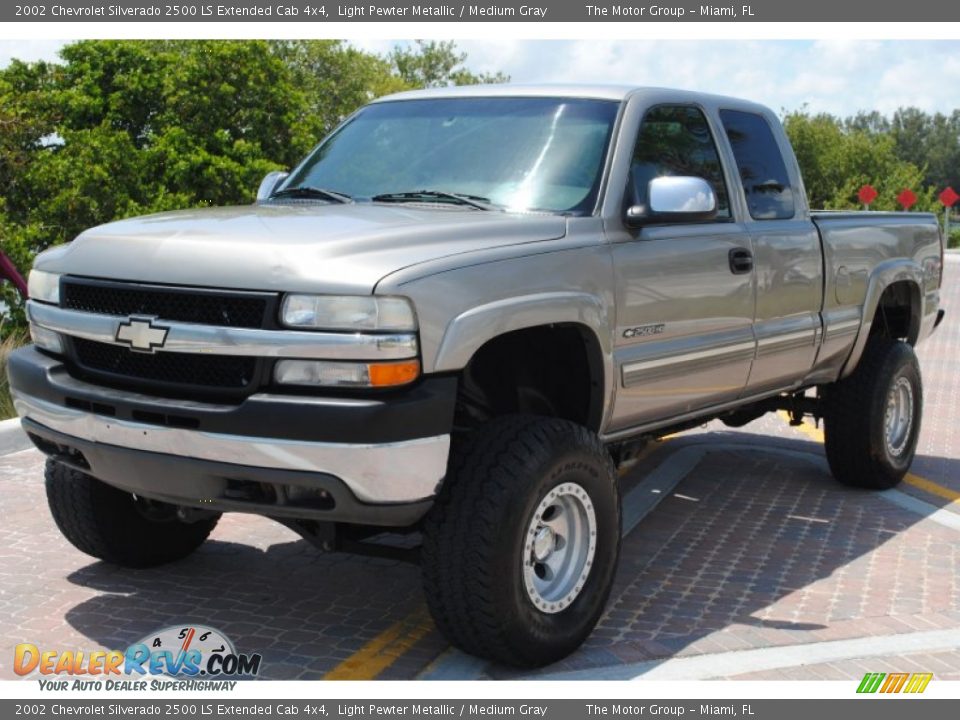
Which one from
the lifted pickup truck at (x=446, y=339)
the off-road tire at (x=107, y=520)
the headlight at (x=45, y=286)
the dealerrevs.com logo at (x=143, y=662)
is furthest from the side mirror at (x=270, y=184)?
the dealerrevs.com logo at (x=143, y=662)

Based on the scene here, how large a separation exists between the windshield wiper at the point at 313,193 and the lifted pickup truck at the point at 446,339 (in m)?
0.01

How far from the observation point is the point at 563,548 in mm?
4559

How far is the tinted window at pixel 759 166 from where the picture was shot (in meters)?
6.11

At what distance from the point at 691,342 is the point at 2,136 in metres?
13.6

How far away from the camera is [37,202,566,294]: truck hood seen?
3904 mm

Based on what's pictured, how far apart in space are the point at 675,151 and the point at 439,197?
1.30 metres

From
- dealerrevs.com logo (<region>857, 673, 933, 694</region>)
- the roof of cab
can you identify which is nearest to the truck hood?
the roof of cab

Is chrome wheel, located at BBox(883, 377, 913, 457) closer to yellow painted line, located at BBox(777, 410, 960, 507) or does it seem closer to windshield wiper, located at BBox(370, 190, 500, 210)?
yellow painted line, located at BBox(777, 410, 960, 507)

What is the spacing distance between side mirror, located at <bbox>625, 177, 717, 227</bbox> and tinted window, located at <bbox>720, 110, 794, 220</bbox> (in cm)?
111

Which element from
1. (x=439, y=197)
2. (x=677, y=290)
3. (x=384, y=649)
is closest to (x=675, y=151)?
(x=677, y=290)

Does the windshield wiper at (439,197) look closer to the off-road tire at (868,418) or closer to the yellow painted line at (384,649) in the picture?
the yellow painted line at (384,649)

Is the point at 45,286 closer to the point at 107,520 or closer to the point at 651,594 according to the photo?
the point at 107,520

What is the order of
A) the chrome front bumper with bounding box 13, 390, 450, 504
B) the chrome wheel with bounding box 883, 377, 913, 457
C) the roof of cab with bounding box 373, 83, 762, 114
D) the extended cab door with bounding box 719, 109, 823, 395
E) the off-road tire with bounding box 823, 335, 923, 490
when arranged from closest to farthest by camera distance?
the chrome front bumper with bounding box 13, 390, 450, 504, the roof of cab with bounding box 373, 83, 762, 114, the extended cab door with bounding box 719, 109, 823, 395, the off-road tire with bounding box 823, 335, 923, 490, the chrome wheel with bounding box 883, 377, 913, 457
